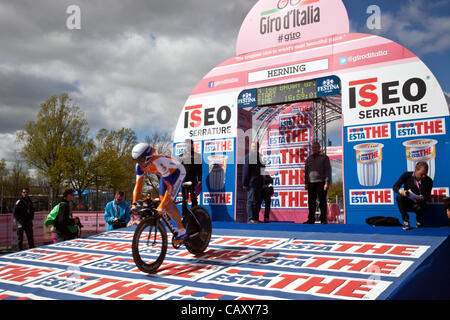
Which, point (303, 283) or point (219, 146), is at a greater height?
point (219, 146)

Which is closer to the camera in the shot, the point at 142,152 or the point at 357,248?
the point at 142,152

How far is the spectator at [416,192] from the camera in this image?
6.18m

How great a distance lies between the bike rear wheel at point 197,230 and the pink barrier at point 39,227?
28.8ft

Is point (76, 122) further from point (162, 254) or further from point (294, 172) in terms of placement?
point (162, 254)

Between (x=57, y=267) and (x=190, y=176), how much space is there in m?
4.15

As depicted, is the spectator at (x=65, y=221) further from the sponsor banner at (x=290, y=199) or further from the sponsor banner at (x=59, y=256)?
the sponsor banner at (x=290, y=199)

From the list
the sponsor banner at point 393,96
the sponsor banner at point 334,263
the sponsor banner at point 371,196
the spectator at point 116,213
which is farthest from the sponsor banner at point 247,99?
the sponsor banner at point 334,263

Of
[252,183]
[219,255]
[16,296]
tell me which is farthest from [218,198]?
[16,296]

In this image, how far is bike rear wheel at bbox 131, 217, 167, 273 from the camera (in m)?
4.18

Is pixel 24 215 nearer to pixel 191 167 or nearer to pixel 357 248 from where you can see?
pixel 191 167

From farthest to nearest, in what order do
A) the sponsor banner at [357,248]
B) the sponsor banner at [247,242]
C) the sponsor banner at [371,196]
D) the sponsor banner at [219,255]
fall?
the sponsor banner at [371,196], the sponsor banner at [247,242], the sponsor banner at [219,255], the sponsor banner at [357,248]

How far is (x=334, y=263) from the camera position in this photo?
171 inches

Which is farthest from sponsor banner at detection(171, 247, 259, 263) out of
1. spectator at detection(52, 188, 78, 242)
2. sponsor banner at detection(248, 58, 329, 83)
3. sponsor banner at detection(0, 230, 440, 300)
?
sponsor banner at detection(248, 58, 329, 83)

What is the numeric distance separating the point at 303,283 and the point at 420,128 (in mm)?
4997
